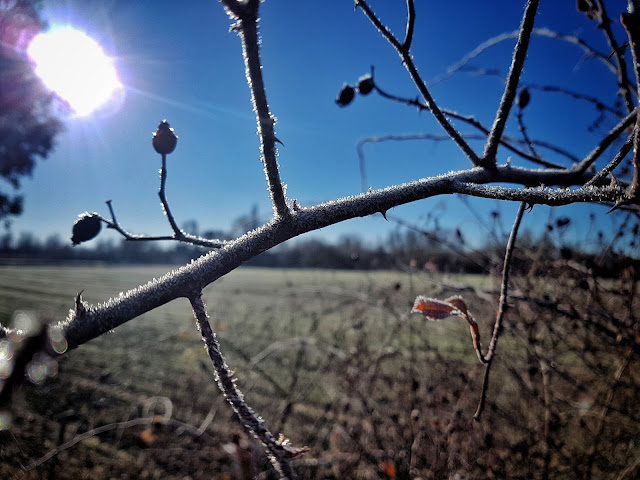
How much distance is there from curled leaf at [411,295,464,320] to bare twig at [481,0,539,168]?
1.23 feet

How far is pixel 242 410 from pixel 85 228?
664mm

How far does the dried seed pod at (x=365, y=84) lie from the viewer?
50.8 inches

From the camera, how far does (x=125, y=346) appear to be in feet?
32.8

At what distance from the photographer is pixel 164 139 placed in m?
0.93

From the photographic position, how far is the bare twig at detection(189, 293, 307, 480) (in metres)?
0.65

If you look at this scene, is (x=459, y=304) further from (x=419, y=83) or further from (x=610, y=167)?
(x=419, y=83)

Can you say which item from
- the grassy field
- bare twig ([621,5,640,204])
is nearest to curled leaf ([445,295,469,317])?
bare twig ([621,5,640,204])

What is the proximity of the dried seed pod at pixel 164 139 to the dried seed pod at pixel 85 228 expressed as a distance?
0.26 metres

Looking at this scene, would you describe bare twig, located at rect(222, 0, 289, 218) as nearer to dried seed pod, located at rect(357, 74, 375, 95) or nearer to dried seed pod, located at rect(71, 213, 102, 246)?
dried seed pod, located at rect(71, 213, 102, 246)

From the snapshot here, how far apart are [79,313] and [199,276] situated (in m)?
0.19

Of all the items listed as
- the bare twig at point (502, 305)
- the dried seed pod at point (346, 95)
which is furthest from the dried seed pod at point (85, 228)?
the bare twig at point (502, 305)

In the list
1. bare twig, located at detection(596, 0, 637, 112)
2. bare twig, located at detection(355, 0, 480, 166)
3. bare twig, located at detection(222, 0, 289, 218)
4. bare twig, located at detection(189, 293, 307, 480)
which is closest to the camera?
bare twig, located at detection(222, 0, 289, 218)

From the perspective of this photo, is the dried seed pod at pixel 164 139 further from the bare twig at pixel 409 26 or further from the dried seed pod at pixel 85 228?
the bare twig at pixel 409 26

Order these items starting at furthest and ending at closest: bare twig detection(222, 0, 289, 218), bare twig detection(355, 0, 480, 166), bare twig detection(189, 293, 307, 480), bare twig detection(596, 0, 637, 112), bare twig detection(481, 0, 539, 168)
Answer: bare twig detection(596, 0, 637, 112) → bare twig detection(355, 0, 480, 166) → bare twig detection(481, 0, 539, 168) → bare twig detection(189, 293, 307, 480) → bare twig detection(222, 0, 289, 218)
